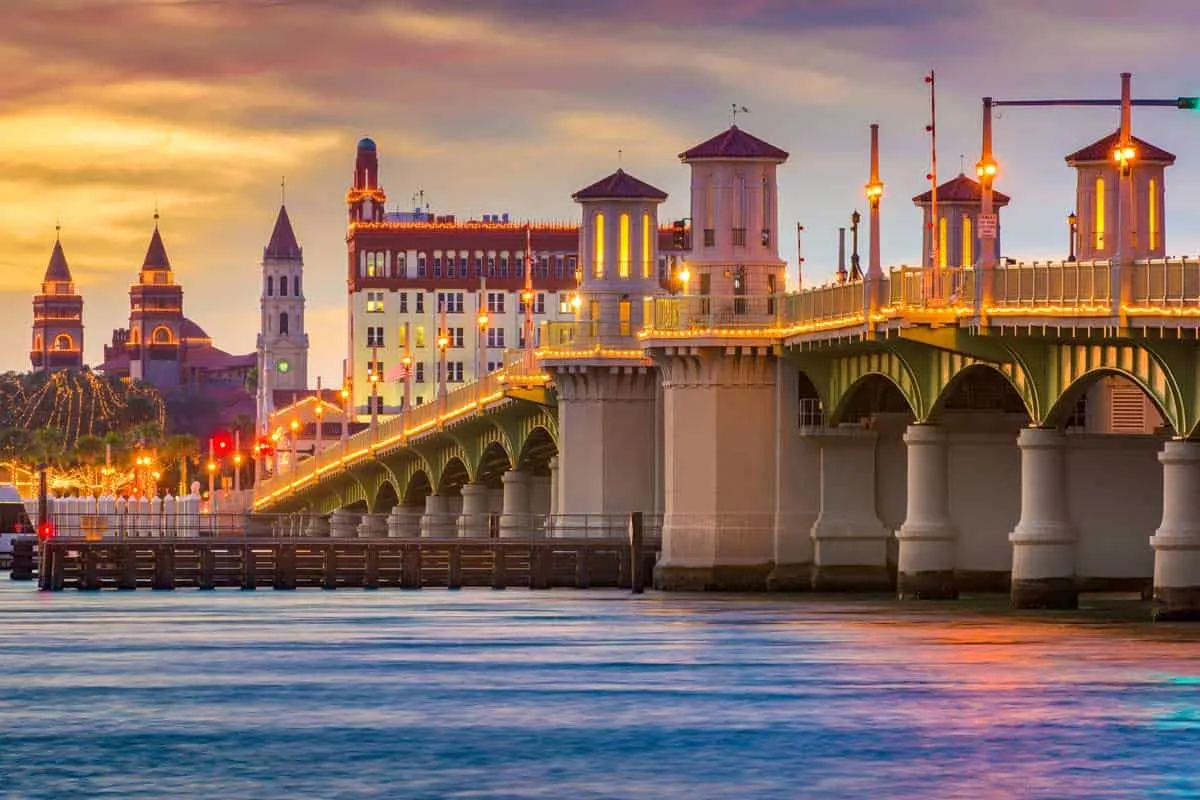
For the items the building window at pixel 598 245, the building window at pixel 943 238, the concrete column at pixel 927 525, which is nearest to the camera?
the concrete column at pixel 927 525

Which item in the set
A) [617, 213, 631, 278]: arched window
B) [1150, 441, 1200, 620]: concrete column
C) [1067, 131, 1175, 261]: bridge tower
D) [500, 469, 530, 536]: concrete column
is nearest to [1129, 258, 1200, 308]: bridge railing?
[1150, 441, 1200, 620]: concrete column

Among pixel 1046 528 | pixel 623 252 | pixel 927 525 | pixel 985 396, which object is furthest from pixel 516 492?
pixel 1046 528

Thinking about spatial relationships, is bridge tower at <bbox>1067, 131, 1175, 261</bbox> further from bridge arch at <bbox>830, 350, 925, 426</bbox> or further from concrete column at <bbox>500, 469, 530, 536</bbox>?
concrete column at <bbox>500, 469, 530, 536</bbox>

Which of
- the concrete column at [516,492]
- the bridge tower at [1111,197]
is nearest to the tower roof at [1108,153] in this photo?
the bridge tower at [1111,197]

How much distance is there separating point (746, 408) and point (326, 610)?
1692 cm

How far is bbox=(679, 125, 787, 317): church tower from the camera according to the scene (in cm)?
12019

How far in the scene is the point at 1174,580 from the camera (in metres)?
89.8

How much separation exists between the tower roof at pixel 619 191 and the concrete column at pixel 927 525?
26390mm

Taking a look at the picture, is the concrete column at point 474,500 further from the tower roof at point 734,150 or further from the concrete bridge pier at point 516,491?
the tower roof at point 734,150

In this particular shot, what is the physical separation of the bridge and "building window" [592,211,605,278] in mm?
78

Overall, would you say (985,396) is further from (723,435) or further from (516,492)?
(516,492)

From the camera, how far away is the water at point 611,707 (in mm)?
55344

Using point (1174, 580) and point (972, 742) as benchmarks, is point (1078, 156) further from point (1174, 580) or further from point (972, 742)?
point (972, 742)

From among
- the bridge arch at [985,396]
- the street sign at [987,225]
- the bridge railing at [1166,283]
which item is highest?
the street sign at [987,225]
